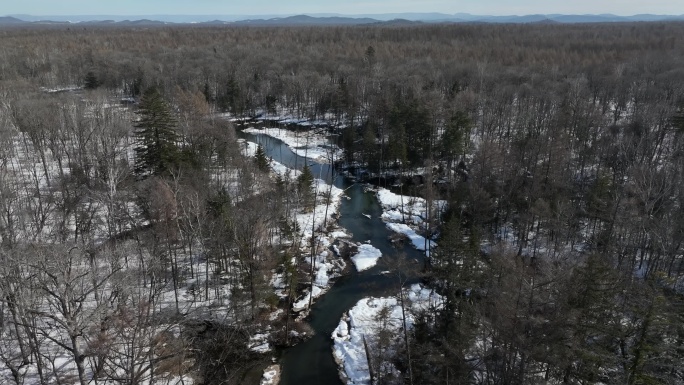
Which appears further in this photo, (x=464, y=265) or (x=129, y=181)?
(x=129, y=181)

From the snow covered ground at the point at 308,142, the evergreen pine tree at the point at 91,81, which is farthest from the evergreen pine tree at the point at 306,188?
the evergreen pine tree at the point at 91,81

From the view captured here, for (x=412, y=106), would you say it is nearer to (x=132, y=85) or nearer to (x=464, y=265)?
(x=464, y=265)

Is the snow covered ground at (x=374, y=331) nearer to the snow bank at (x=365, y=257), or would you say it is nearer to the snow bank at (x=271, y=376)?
the snow bank at (x=271, y=376)

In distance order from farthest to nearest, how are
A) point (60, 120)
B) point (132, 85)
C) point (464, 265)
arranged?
point (132, 85)
point (60, 120)
point (464, 265)

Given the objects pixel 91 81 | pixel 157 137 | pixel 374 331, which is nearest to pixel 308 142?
pixel 157 137

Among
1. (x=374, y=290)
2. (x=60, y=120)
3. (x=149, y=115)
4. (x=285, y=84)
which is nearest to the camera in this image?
(x=374, y=290)

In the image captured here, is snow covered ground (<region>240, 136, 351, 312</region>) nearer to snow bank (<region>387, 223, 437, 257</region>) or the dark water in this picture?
the dark water

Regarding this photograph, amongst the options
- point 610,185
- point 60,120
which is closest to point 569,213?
point 610,185
